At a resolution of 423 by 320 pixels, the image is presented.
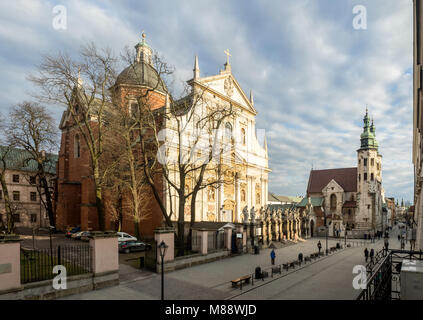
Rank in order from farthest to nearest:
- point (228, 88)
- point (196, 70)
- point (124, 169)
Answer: point (228, 88) → point (196, 70) → point (124, 169)

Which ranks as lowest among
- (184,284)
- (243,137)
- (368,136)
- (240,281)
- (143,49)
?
(184,284)

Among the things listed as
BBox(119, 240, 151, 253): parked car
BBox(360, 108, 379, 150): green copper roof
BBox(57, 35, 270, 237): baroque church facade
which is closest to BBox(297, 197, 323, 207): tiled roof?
BBox(360, 108, 379, 150): green copper roof

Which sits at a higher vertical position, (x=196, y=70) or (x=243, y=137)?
(x=196, y=70)

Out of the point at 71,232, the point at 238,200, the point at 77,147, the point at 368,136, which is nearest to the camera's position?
the point at 71,232

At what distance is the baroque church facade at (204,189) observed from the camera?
2881 centimetres

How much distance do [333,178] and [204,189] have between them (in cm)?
4410

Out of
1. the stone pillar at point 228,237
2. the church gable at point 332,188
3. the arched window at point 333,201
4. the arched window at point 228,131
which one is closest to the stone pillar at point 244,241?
the stone pillar at point 228,237

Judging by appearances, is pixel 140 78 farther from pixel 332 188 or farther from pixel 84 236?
pixel 332 188

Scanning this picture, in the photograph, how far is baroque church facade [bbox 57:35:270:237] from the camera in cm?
2881

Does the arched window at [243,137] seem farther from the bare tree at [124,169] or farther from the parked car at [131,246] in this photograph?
the parked car at [131,246]

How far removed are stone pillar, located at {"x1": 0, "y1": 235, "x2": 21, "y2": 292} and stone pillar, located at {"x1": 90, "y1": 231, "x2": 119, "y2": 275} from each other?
3.24m

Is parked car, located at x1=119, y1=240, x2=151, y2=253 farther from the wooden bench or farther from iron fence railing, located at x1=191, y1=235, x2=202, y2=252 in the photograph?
the wooden bench

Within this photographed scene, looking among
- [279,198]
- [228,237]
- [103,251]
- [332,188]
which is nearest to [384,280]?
[228,237]

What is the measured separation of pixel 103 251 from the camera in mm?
13391
